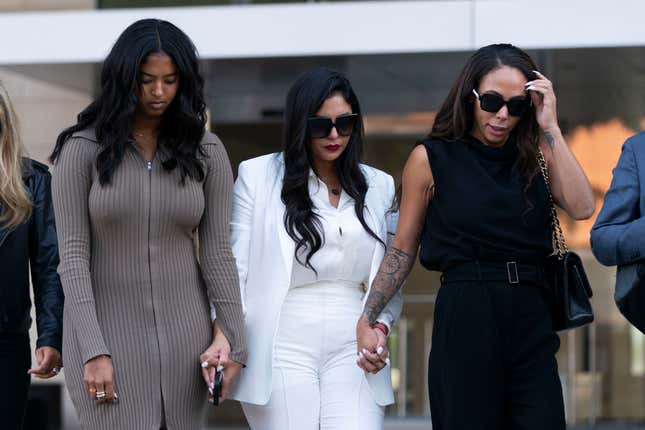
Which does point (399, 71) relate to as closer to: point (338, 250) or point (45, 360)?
point (338, 250)

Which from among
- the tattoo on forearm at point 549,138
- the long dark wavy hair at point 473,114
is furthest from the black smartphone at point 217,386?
the tattoo on forearm at point 549,138

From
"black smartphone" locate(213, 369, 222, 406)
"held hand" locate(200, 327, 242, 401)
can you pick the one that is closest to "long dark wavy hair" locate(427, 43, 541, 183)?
"held hand" locate(200, 327, 242, 401)

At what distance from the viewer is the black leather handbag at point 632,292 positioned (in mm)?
4402

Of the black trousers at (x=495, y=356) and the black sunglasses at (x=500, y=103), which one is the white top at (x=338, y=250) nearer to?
the black trousers at (x=495, y=356)

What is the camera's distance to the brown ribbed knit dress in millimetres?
4395

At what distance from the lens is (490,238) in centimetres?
468

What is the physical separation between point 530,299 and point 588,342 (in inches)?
396

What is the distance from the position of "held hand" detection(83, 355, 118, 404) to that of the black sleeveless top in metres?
1.34

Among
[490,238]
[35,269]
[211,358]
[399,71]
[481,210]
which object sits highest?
[399,71]

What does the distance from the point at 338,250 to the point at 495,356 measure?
0.80 meters

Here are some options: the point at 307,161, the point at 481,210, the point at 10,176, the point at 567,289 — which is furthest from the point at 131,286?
the point at 567,289

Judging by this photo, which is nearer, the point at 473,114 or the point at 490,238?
the point at 490,238

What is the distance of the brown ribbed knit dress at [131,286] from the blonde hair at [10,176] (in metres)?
0.48

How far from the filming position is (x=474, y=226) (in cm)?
470
